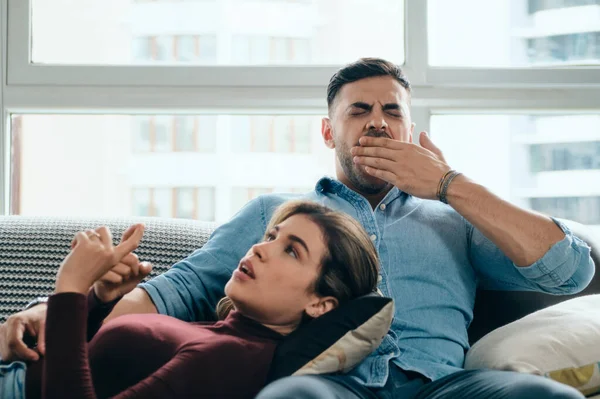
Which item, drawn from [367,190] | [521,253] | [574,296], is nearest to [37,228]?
[367,190]

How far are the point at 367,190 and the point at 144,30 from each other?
Answer: 3.58 ft

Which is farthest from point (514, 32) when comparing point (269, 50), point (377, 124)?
point (377, 124)

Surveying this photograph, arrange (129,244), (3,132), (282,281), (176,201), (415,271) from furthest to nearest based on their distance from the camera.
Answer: (176,201)
(3,132)
(415,271)
(282,281)
(129,244)

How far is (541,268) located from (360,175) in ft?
1.64

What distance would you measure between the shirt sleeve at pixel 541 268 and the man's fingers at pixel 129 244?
2.78ft

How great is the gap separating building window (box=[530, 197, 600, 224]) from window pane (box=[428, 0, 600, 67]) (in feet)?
1.56

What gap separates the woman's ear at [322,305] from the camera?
4.58ft

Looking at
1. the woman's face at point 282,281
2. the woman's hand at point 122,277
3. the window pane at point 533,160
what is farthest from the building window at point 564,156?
the woman's hand at point 122,277

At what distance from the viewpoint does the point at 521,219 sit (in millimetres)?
1612

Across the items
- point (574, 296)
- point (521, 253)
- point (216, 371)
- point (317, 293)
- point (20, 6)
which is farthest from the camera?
point (20, 6)

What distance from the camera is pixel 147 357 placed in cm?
127

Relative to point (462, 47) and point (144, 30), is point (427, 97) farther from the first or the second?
point (144, 30)

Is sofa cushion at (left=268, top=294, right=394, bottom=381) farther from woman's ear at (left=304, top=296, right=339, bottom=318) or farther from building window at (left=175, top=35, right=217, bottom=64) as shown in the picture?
Answer: building window at (left=175, top=35, right=217, bottom=64)

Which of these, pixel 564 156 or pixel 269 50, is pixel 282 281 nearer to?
pixel 269 50
